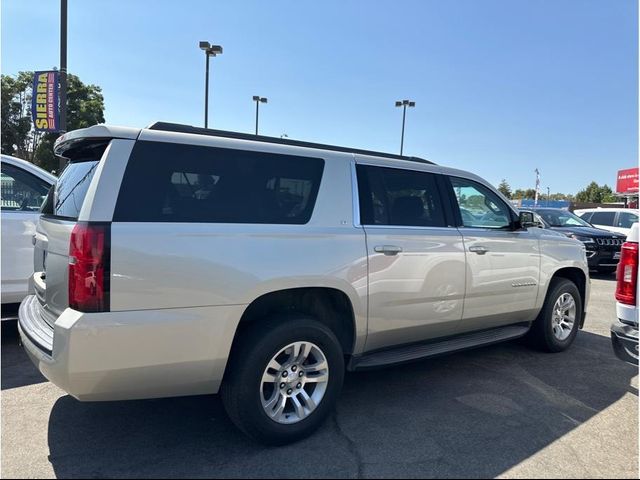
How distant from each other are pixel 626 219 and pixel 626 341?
12489mm

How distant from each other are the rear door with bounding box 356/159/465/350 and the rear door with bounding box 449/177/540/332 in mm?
198

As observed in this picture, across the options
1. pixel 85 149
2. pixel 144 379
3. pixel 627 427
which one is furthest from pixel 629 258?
pixel 85 149

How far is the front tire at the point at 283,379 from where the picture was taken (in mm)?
2920

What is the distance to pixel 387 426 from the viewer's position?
3398mm

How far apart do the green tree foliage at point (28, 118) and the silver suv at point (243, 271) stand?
3197 cm

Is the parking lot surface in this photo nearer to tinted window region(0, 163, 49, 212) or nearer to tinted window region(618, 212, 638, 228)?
tinted window region(0, 163, 49, 212)

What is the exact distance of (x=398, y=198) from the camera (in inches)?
154

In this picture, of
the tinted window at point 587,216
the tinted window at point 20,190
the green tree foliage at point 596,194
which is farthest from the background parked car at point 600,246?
the green tree foliage at point 596,194

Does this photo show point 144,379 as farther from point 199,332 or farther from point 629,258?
point 629,258

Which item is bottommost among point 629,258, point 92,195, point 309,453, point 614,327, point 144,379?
point 309,453

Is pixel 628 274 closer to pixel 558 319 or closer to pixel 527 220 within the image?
pixel 527 220

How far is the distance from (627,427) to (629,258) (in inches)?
48.5

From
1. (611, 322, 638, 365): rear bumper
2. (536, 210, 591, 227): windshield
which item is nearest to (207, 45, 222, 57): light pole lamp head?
(536, 210, 591, 227): windshield

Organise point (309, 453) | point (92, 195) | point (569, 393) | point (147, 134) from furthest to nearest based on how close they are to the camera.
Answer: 1. point (569, 393)
2. point (309, 453)
3. point (147, 134)
4. point (92, 195)
